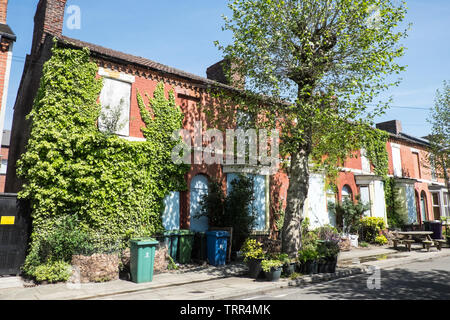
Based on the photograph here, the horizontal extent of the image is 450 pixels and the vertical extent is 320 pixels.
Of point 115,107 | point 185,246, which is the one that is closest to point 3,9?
point 115,107

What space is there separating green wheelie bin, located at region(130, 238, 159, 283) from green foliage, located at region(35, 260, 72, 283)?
1.75 meters

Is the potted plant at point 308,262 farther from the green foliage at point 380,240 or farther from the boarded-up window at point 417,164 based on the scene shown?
the boarded-up window at point 417,164

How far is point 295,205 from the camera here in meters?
10.4

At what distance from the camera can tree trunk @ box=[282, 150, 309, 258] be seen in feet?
33.7

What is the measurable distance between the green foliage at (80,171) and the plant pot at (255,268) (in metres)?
3.91

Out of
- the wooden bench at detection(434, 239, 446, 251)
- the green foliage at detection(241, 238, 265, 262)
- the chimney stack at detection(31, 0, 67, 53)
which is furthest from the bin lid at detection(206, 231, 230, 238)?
the wooden bench at detection(434, 239, 446, 251)

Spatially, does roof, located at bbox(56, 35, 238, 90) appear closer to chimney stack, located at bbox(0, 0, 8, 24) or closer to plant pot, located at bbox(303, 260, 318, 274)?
chimney stack, located at bbox(0, 0, 8, 24)

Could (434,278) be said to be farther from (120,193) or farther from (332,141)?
(120,193)

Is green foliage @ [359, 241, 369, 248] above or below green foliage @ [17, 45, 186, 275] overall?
below

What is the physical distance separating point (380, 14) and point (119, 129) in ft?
32.0

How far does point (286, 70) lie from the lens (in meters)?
11.2

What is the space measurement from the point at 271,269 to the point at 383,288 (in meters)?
2.89

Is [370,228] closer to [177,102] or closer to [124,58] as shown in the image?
[177,102]

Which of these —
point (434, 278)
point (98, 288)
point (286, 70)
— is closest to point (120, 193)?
point (98, 288)
